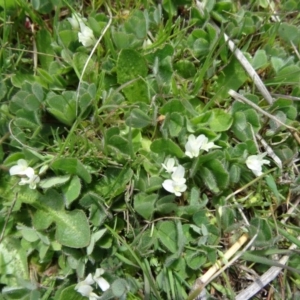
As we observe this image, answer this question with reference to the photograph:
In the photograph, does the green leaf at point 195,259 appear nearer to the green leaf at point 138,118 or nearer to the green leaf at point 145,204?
the green leaf at point 145,204

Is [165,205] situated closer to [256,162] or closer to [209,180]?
[209,180]

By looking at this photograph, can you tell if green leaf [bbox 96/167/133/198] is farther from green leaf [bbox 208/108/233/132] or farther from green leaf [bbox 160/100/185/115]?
green leaf [bbox 208/108/233/132]

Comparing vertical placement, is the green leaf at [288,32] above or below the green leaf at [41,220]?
above

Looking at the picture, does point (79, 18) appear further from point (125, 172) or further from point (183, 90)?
point (125, 172)

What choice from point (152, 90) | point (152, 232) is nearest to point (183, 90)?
point (152, 90)

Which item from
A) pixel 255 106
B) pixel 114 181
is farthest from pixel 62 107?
pixel 255 106

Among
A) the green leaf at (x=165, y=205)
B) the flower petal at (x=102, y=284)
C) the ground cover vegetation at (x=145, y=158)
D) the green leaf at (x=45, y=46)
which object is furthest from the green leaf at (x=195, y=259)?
the green leaf at (x=45, y=46)

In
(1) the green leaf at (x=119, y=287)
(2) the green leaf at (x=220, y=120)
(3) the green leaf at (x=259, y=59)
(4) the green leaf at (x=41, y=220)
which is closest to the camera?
(1) the green leaf at (x=119, y=287)

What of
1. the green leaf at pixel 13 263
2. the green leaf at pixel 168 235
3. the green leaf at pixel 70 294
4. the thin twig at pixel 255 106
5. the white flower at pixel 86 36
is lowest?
the green leaf at pixel 13 263
